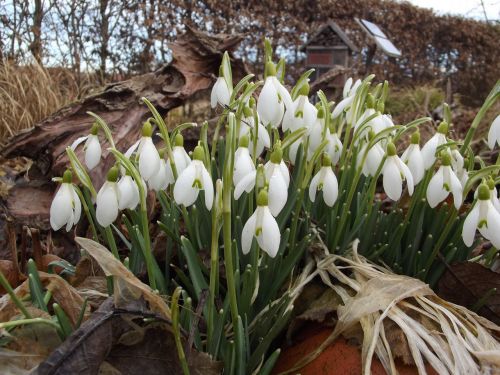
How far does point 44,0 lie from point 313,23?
3807 millimetres

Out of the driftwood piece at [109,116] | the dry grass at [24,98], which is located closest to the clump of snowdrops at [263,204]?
the driftwood piece at [109,116]

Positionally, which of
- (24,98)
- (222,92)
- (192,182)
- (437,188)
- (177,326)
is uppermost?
(222,92)

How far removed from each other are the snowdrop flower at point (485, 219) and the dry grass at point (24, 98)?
3525 millimetres

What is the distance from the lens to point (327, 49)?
5559 millimetres

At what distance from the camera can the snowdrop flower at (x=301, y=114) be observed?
1.32m

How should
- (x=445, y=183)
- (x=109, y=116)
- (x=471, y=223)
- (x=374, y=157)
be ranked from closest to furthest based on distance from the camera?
(x=471, y=223), (x=445, y=183), (x=374, y=157), (x=109, y=116)

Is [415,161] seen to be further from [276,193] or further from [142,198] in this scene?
[142,198]

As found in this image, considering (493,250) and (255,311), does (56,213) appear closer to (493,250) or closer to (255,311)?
(255,311)

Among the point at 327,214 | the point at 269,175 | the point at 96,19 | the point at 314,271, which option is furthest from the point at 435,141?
the point at 96,19

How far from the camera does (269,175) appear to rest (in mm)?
997

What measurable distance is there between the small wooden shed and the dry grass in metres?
2.43

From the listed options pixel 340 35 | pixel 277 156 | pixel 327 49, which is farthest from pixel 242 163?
pixel 327 49

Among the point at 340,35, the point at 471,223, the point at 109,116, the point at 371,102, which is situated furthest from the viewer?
the point at 340,35

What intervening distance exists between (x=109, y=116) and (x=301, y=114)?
116cm
